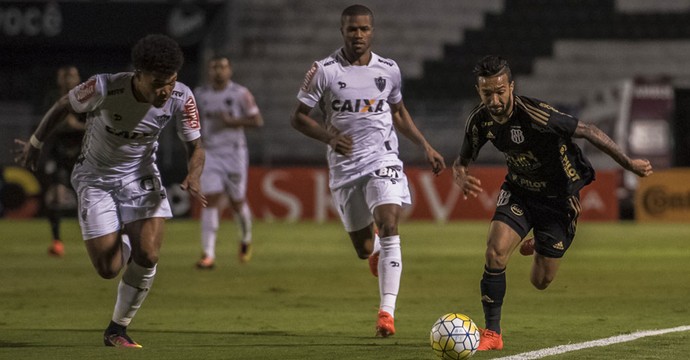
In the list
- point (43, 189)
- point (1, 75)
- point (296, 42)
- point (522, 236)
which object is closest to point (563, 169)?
point (522, 236)

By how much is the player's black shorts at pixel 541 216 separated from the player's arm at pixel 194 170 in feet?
6.41

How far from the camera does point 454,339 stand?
718 centimetres

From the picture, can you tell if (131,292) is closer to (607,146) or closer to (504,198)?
(504,198)

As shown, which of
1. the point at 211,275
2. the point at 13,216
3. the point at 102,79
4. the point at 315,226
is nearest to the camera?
the point at 102,79

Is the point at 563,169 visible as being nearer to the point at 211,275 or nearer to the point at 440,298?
the point at 440,298

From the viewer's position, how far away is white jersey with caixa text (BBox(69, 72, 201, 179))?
26.1ft

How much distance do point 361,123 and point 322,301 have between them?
2.54m

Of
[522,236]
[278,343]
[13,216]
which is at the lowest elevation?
[13,216]

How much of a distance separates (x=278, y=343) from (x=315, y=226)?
14471mm

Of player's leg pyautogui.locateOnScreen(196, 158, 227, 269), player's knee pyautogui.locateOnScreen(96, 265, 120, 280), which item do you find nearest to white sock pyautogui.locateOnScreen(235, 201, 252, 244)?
player's leg pyautogui.locateOnScreen(196, 158, 227, 269)

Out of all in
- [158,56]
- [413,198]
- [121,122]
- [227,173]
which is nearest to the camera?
[158,56]

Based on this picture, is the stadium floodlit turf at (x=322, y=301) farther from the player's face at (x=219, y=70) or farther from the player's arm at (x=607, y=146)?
the player's face at (x=219, y=70)

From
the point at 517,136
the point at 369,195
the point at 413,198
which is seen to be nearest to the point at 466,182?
the point at 517,136

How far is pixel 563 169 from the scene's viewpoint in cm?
838
